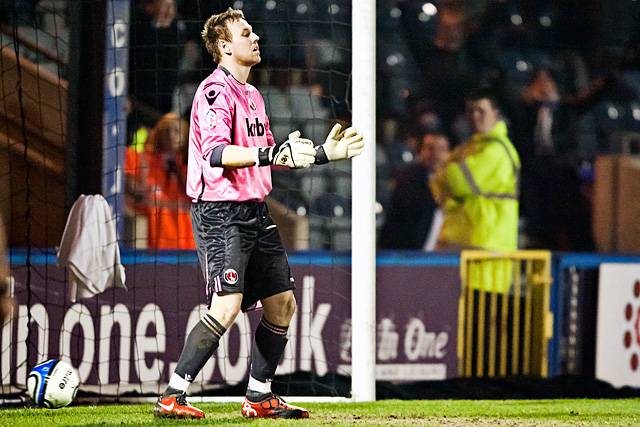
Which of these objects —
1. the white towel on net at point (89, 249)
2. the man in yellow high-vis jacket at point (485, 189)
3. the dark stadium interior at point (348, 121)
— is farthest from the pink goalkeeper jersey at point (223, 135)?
the man in yellow high-vis jacket at point (485, 189)

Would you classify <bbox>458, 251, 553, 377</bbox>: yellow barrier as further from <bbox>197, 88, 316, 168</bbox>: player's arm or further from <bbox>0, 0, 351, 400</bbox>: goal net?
<bbox>197, 88, 316, 168</bbox>: player's arm

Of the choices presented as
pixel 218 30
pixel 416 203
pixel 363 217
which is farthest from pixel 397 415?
pixel 416 203

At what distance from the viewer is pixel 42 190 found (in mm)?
8406

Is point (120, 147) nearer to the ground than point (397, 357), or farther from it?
farther from it

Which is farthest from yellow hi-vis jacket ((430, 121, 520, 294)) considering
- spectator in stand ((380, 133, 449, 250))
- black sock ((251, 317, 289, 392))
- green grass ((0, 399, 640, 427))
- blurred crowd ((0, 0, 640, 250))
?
black sock ((251, 317, 289, 392))

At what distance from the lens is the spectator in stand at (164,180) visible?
31.0 feet

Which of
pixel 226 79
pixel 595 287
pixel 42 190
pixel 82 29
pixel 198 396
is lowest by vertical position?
pixel 198 396

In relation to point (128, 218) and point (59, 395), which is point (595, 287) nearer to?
point (128, 218)

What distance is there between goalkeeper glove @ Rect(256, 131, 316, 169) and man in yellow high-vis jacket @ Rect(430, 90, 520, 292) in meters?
4.88

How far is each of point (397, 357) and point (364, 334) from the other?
1632mm

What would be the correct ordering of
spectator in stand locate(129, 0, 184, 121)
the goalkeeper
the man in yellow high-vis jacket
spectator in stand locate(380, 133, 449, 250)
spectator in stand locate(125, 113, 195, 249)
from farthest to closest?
spectator in stand locate(380, 133, 449, 250) < the man in yellow high-vis jacket < spectator in stand locate(125, 113, 195, 249) < spectator in stand locate(129, 0, 184, 121) < the goalkeeper

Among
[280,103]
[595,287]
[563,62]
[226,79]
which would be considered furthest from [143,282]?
[563,62]

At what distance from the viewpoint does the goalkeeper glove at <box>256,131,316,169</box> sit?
5535 millimetres

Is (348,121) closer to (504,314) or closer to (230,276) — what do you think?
(504,314)
